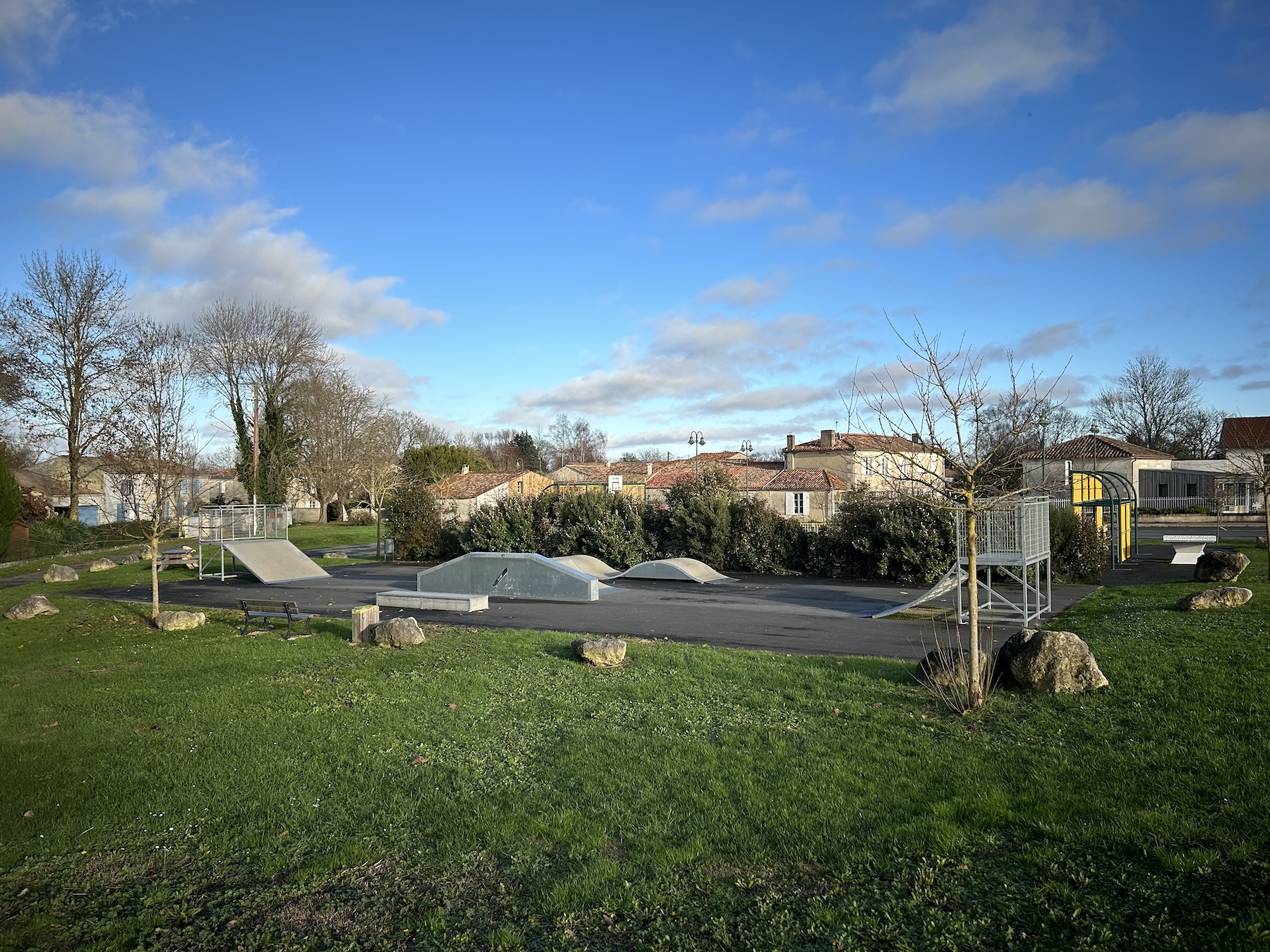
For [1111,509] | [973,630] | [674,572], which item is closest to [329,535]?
[674,572]

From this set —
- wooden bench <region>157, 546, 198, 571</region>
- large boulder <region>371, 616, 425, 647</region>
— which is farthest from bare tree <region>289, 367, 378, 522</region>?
large boulder <region>371, 616, 425, 647</region>

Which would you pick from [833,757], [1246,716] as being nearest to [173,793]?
[833,757]

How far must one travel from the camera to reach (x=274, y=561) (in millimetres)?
23203

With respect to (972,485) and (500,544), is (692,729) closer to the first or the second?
(972,485)

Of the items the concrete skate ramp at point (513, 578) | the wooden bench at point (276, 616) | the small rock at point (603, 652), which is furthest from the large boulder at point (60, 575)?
the small rock at point (603, 652)

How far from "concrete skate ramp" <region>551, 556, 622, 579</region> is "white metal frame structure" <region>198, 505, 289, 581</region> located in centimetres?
1038

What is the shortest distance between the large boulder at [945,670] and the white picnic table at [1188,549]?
14410 millimetres

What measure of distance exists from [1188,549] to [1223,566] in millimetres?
7429

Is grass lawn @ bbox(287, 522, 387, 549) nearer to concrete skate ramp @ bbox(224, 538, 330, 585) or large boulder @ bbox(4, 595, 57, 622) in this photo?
A: concrete skate ramp @ bbox(224, 538, 330, 585)

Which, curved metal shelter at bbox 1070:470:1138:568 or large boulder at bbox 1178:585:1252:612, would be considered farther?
curved metal shelter at bbox 1070:470:1138:568

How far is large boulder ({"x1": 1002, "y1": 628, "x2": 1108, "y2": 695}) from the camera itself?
7566mm

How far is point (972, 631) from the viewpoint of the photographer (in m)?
7.21

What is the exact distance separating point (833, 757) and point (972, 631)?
1.95 metres

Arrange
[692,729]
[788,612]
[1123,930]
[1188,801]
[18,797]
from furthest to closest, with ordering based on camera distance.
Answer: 1. [788,612]
2. [692,729]
3. [18,797]
4. [1188,801]
5. [1123,930]
